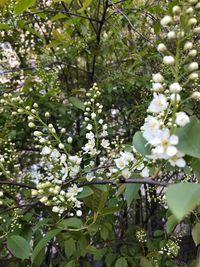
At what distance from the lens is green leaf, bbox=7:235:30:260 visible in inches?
61.7

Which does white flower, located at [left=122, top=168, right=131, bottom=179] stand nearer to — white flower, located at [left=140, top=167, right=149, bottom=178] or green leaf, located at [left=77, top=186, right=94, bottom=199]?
white flower, located at [left=140, top=167, right=149, bottom=178]

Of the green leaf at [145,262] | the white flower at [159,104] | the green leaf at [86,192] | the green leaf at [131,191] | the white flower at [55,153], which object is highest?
the white flower at [55,153]

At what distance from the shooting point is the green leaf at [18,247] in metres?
1.57

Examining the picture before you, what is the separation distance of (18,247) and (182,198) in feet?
3.41

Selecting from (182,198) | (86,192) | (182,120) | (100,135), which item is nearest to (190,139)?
(182,120)

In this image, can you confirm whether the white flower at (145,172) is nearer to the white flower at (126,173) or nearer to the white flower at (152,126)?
the white flower at (126,173)

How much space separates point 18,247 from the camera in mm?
1582

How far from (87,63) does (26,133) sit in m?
0.67

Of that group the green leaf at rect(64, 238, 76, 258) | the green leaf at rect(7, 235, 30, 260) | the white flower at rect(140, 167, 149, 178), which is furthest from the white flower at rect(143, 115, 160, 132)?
the green leaf at rect(64, 238, 76, 258)

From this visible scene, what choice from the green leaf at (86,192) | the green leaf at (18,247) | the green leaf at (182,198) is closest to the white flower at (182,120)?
the green leaf at (182,198)

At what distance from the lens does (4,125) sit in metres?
2.66

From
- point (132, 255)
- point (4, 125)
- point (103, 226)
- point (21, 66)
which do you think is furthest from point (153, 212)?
point (21, 66)

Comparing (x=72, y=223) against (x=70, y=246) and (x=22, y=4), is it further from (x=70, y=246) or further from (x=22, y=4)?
(x=22, y=4)

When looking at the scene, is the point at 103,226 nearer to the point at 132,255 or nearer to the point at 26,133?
the point at 132,255
